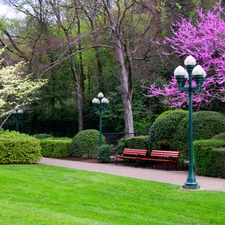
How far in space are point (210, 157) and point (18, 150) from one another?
8570 mm

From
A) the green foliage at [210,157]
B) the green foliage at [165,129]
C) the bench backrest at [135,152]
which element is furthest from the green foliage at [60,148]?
the green foliage at [210,157]

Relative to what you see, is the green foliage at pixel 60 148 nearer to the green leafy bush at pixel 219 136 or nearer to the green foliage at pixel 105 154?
the green foliage at pixel 105 154

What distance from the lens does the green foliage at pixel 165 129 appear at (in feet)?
55.1

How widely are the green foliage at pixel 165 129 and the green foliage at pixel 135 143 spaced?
81 cm

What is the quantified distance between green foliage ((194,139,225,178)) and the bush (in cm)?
753

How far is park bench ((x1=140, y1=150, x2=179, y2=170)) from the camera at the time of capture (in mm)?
16067

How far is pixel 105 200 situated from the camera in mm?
9500

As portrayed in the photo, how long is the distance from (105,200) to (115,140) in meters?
14.7

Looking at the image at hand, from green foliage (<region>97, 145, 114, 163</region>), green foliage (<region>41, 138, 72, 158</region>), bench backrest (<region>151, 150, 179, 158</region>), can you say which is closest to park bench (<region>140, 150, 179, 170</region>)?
bench backrest (<region>151, 150, 179, 158</region>)

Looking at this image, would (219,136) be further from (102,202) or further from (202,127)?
(102,202)

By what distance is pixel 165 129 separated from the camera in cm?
1688

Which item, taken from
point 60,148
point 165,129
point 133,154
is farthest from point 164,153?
point 60,148

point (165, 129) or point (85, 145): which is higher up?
point (165, 129)

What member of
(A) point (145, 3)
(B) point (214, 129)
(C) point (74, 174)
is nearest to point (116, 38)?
(A) point (145, 3)
